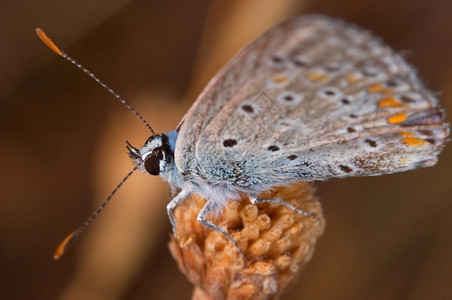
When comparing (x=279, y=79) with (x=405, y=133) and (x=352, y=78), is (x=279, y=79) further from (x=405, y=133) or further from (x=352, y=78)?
(x=405, y=133)

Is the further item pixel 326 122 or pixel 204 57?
pixel 204 57

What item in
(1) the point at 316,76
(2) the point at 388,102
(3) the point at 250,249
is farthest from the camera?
(3) the point at 250,249

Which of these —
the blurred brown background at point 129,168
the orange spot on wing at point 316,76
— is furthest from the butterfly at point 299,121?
the blurred brown background at point 129,168

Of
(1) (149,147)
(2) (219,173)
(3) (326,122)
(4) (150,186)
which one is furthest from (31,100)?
(3) (326,122)

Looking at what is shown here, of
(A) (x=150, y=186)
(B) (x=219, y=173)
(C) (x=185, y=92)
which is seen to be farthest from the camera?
(C) (x=185, y=92)

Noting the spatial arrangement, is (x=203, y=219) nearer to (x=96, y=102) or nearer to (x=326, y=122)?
(x=326, y=122)

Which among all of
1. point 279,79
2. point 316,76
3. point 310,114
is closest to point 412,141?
point 310,114

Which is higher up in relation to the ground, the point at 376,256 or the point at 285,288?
the point at 376,256
